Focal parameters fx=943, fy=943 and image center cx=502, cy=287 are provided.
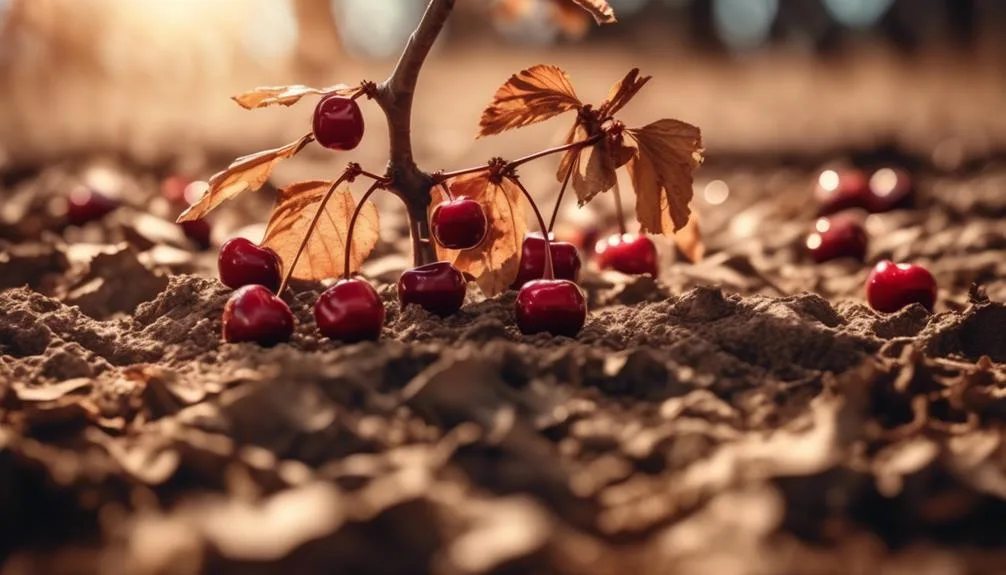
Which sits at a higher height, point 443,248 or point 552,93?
point 552,93

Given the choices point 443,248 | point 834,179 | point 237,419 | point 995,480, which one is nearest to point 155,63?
point 834,179

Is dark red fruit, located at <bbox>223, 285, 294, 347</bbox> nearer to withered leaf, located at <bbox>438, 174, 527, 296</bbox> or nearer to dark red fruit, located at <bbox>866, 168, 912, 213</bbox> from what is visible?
withered leaf, located at <bbox>438, 174, 527, 296</bbox>

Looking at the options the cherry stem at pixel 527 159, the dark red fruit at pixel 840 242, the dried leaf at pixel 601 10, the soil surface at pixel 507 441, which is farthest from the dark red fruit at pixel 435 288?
the dark red fruit at pixel 840 242

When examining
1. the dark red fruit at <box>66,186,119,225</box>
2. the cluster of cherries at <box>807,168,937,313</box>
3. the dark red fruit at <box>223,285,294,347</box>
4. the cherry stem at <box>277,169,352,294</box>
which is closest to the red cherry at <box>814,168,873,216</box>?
the cluster of cherries at <box>807,168,937,313</box>

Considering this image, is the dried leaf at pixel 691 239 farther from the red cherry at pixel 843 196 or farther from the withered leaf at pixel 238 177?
the red cherry at pixel 843 196

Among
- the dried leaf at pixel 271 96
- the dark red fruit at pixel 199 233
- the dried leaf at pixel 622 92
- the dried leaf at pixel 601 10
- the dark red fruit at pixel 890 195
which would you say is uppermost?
the dried leaf at pixel 601 10

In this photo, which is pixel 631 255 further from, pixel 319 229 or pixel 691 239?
pixel 319 229

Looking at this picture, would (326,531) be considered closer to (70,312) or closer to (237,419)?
(237,419)
